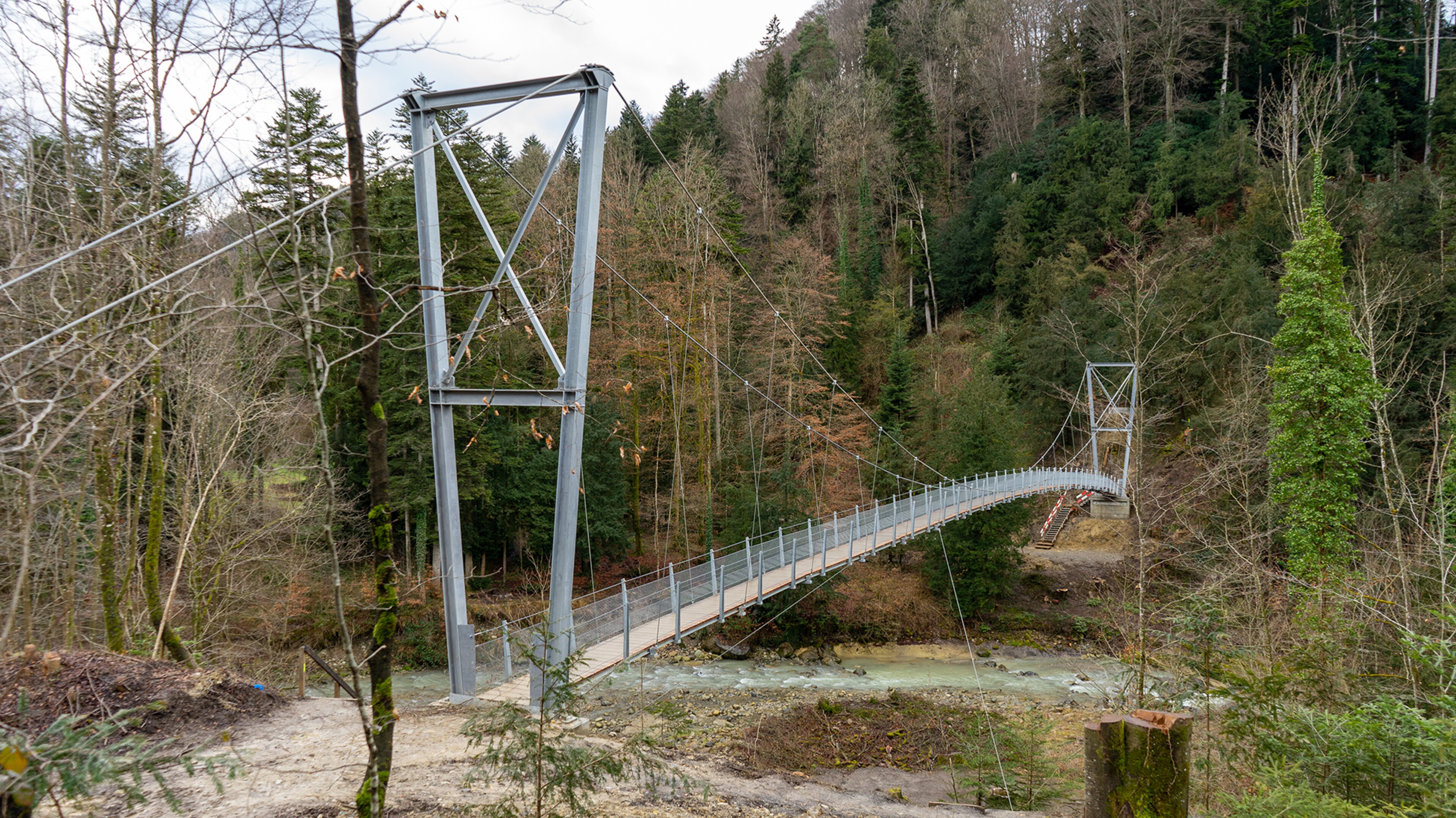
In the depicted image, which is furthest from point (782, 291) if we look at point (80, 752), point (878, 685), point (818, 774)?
point (80, 752)

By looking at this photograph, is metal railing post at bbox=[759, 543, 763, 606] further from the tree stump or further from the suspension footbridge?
the tree stump

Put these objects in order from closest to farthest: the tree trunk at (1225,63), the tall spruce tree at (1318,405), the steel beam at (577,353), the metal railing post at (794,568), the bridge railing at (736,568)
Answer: the steel beam at (577,353) < the bridge railing at (736,568) < the metal railing post at (794,568) < the tall spruce tree at (1318,405) < the tree trunk at (1225,63)

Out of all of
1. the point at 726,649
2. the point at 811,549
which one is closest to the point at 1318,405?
the point at 811,549

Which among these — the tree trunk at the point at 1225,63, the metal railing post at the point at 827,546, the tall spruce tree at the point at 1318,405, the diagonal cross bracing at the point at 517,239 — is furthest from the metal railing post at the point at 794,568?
the tree trunk at the point at 1225,63

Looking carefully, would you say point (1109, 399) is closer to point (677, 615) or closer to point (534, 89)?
point (677, 615)

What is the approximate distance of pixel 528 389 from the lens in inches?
154

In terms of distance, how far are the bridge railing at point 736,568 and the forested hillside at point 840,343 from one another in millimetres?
600

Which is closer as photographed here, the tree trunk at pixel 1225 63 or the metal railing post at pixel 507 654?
the metal railing post at pixel 507 654

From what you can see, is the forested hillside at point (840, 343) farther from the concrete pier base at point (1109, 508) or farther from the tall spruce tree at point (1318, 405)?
the concrete pier base at point (1109, 508)

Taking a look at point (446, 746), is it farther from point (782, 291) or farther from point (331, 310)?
point (782, 291)

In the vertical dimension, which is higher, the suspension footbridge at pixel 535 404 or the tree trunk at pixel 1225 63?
the tree trunk at pixel 1225 63

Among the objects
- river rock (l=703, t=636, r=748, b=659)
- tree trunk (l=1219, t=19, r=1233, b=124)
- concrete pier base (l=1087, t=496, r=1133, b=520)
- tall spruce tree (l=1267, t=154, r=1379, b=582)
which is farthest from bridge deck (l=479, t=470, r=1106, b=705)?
tree trunk (l=1219, t=19, r=1233, b=124)

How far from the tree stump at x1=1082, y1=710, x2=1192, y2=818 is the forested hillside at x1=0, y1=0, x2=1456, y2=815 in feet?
3.54

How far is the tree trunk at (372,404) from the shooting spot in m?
2.09
